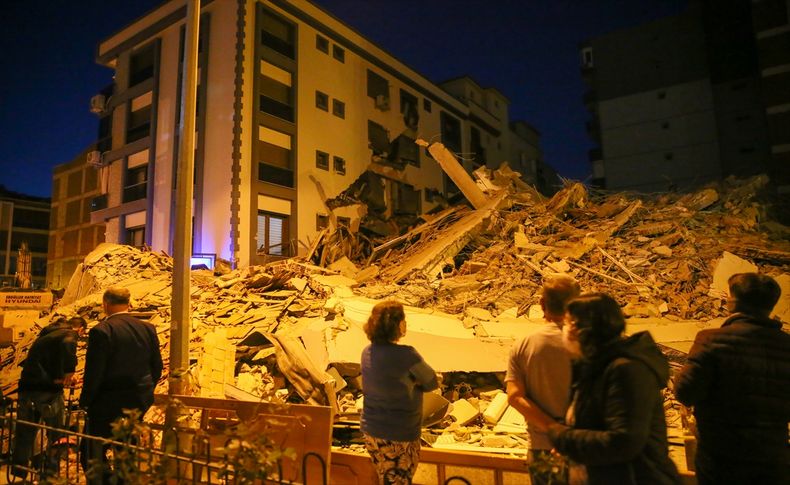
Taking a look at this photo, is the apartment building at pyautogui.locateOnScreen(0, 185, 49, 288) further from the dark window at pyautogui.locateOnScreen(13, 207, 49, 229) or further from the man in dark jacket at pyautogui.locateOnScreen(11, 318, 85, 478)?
the man in dark jacket at pyautogui.locateOnScreen(11, 318, 85, 478)

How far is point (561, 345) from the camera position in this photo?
266 centimetres

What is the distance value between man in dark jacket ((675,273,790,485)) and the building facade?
1683cm

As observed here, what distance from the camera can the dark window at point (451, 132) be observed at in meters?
31.0

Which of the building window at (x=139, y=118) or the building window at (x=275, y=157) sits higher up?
the building window at (x=139, y=118)

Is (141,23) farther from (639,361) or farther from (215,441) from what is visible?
(639,361)

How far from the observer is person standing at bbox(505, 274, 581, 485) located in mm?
2627

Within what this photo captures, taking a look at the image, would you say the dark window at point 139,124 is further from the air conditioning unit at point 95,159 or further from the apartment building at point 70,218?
the apartment building at point 70,218

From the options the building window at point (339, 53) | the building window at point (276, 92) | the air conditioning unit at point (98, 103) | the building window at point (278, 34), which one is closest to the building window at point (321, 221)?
the building window at point (276, 92)

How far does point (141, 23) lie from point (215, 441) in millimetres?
23854

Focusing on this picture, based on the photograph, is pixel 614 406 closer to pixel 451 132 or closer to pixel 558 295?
pixel 558 295

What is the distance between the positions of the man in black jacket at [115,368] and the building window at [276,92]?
16.5m

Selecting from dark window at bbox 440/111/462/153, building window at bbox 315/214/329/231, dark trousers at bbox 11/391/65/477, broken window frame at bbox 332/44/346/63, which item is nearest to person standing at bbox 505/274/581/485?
dark trousers at bbox 11/391/65/477

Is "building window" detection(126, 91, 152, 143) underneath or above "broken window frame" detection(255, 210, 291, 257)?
above

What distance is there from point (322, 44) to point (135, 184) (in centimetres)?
1079
